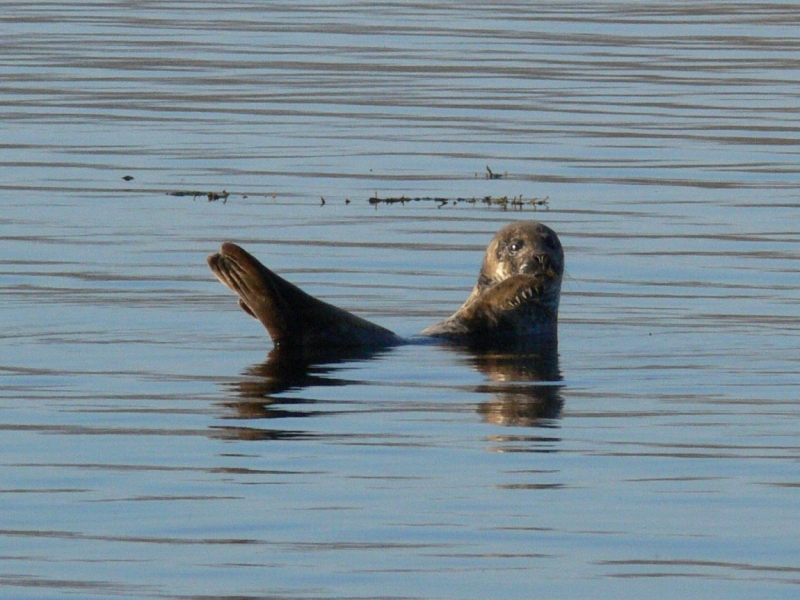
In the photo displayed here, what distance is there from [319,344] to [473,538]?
4324mm

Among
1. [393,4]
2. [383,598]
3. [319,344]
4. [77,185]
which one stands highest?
[393,4]

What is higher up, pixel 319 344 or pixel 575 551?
pixel 319 344

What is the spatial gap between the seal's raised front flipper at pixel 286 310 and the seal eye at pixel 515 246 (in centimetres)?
108

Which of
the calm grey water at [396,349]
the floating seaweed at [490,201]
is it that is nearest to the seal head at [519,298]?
the calm grey water at [396,349]

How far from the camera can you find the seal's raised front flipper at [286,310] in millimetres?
11086

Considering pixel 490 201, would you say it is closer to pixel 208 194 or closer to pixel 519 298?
pixel 208 194

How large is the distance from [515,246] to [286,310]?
5.53 ft

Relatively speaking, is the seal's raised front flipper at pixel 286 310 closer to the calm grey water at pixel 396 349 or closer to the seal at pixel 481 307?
the seal at pixel 481 307

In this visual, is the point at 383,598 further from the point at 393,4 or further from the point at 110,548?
the point at 393,4

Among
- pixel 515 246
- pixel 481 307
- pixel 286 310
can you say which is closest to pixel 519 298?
pixel 481 307

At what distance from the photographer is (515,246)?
40.9ft

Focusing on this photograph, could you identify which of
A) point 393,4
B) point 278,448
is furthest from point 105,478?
point 393,4

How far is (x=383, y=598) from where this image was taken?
6570mm

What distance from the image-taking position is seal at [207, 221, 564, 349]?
36.9 feet
